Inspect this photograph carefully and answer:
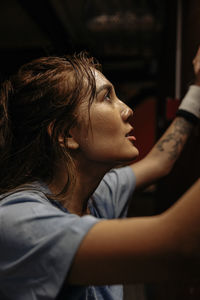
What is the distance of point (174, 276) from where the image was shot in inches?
22.4

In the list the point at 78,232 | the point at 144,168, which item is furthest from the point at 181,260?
the point at 144,168

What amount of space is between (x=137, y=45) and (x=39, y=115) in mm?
2868

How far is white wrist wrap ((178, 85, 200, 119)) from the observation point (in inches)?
47.4

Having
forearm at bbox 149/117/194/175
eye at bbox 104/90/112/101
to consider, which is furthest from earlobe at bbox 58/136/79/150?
forearm at bbox 149/117/194/175

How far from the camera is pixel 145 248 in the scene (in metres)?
0.56

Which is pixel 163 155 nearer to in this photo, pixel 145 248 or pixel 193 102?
pixel 193 102

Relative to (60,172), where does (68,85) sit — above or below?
above

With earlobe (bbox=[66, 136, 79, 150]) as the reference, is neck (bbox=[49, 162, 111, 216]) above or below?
below

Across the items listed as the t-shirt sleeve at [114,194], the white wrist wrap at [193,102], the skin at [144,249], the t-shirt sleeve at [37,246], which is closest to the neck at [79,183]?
the t-shirt sleeve at [114,194]

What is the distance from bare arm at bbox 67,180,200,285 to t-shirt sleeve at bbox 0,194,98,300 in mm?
27

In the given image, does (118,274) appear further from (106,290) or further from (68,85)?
(68,85)

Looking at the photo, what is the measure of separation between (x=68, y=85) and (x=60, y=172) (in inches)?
10.5

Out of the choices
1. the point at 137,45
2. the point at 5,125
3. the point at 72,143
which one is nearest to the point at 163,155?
the point at 72,143

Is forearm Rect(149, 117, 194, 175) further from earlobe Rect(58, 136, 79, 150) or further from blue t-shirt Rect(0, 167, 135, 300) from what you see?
blue t-shirt Rect(0, 167, 135, 300)
